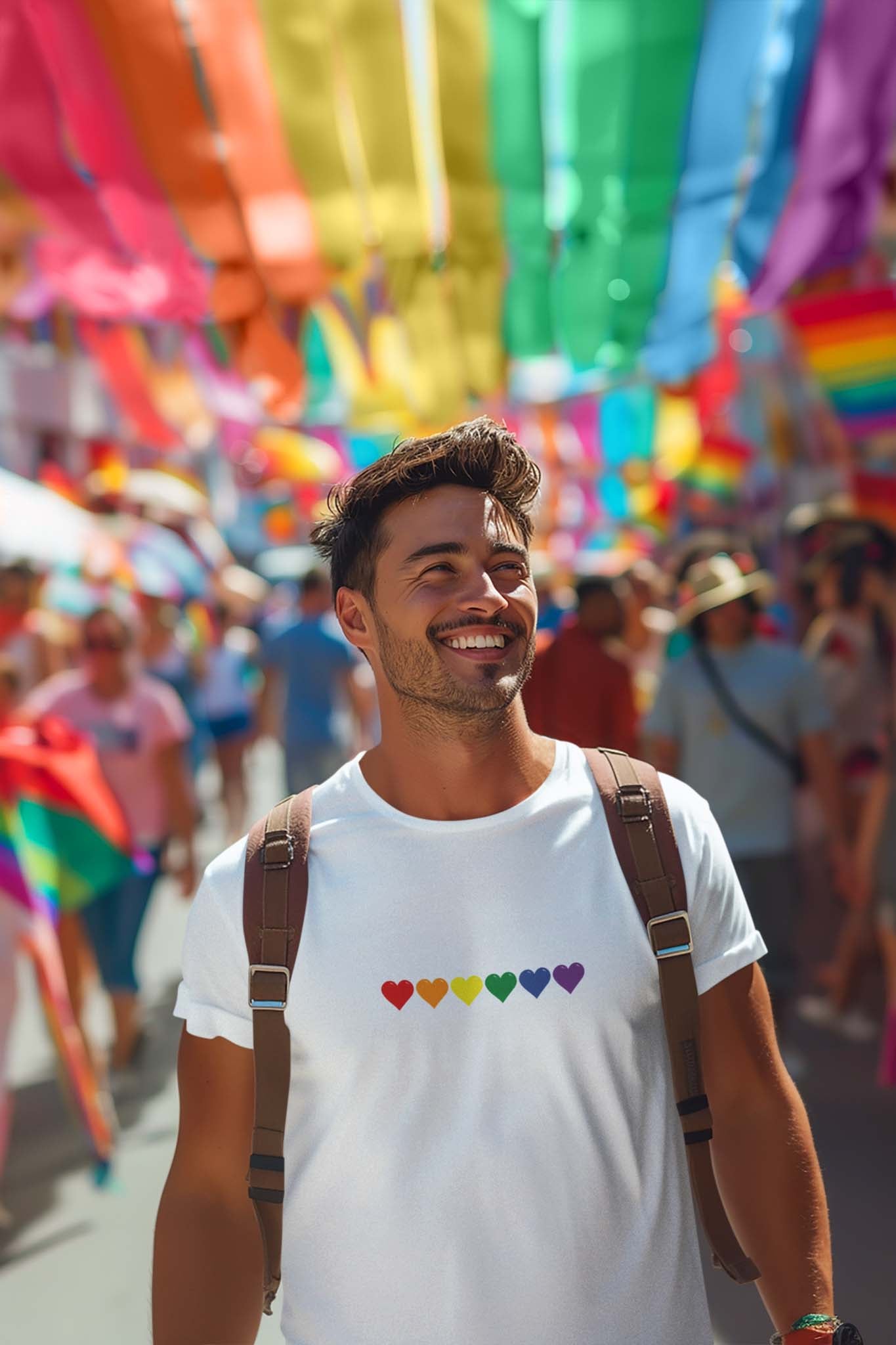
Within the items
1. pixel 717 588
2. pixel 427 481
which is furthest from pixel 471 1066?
pixel 717 588

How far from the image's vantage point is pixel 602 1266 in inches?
76.9

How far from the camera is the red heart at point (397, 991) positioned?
199cm

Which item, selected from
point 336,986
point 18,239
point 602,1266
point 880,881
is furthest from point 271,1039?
point 18,239

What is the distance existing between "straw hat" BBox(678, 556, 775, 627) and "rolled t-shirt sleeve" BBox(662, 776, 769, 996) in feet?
11.8

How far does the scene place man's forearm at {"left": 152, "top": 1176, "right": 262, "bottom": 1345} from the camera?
6.59 feet

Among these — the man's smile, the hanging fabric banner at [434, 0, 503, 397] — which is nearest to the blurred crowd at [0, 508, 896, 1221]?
the hanging fabric banner at [434, 0, 503, 397]

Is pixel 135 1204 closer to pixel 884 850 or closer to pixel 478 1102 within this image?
pixel 884 850

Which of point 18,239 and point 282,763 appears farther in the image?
point 282,763

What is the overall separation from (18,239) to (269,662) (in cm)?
421

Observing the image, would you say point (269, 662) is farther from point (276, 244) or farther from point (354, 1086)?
point (354, 1086)

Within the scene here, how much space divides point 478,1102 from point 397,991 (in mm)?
171

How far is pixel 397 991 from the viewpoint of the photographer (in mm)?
1993

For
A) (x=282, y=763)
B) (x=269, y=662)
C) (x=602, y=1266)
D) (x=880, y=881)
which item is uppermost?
(x=269, y=662)

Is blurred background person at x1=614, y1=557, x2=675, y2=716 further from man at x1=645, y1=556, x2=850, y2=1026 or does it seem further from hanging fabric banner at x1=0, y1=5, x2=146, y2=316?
hanging fabric banner at x1=0, y1=5, x2=146, y2=316
